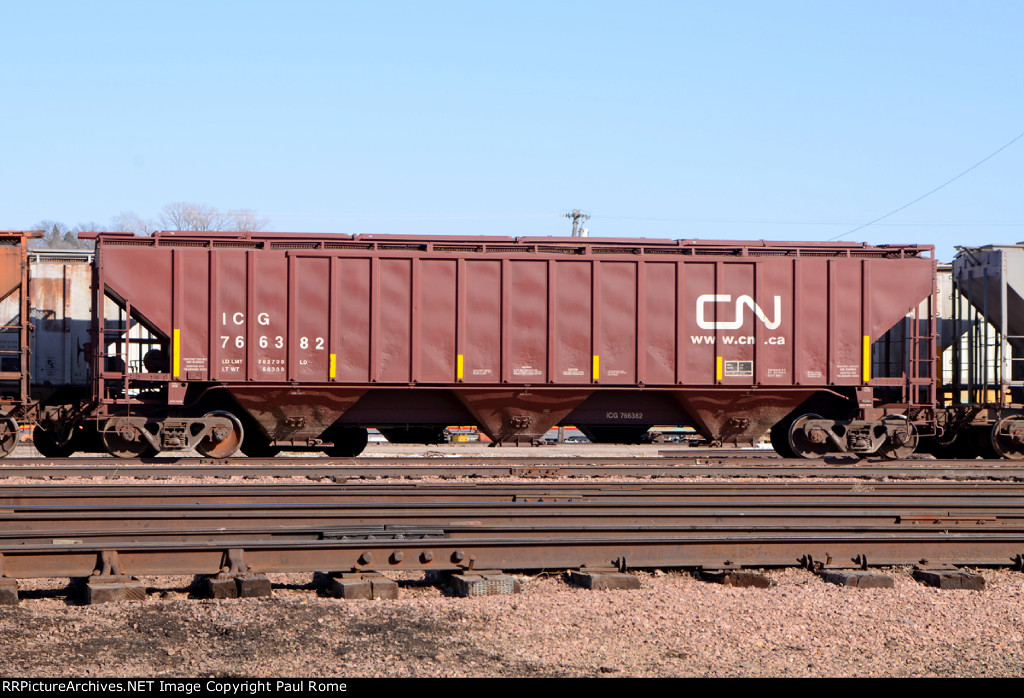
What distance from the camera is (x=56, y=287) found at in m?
17.3

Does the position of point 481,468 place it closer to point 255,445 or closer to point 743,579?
point 255,445

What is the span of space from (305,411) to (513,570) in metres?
9.17

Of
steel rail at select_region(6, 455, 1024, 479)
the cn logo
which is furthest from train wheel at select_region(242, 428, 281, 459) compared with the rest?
the cn logo

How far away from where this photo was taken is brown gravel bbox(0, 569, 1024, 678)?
5504 millimetres

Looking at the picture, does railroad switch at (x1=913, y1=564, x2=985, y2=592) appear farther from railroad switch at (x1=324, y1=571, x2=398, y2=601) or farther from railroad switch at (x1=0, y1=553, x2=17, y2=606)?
railroad switch at (x1=0, y1=553, x2=17, y2=606)

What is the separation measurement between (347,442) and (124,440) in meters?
3.79

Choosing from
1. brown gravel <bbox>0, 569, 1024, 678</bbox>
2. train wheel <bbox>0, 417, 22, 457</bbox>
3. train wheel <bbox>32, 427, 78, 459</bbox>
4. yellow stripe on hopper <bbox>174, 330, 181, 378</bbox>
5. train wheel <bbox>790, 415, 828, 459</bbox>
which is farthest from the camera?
train wheel <bbox>790, 415, 828, 459</bbox>

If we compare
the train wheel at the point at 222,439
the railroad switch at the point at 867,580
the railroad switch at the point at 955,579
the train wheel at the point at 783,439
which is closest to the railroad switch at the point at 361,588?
the railroad switch at the point at 867,580

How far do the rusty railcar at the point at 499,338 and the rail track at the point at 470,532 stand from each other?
5.27 metres

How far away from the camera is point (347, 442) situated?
696 inches

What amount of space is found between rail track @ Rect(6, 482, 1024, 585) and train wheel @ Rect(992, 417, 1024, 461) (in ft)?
22.9

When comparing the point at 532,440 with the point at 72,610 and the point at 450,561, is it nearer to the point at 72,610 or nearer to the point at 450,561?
the point at 450,561

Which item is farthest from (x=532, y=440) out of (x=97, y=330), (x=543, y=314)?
A: (x=97, y=330)

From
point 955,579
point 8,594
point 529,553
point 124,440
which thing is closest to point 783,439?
point 955,579
